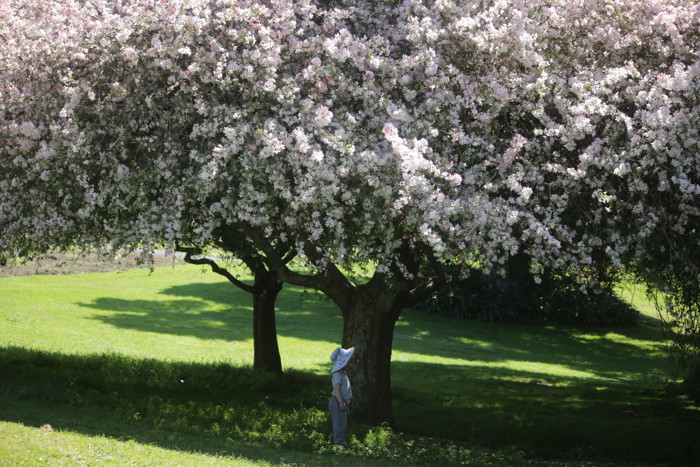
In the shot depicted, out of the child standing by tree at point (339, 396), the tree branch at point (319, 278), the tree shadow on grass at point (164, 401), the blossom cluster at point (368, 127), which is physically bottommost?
the tree shadow on grass at point (164, 401)

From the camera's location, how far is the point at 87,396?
634 inches

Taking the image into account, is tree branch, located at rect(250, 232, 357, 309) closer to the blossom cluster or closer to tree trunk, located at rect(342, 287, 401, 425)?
tree trunk, located at rect(342, 287, 401, 425)

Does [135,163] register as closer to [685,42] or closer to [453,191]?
[453,191]

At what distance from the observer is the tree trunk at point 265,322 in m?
21.0

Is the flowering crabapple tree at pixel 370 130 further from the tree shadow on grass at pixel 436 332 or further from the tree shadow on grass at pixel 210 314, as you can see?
the tree shadow on grass at pixel 210 314

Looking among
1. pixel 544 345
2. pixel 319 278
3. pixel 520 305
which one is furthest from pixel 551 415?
pixel 520 305

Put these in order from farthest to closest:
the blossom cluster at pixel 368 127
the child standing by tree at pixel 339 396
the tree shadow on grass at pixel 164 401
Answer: the child standing by tree at pixel 339 396, the tree shadow on grass at pixel 164 401, the blossom cluster at pixel 368 127

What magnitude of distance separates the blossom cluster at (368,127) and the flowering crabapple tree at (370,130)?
5 centimetres

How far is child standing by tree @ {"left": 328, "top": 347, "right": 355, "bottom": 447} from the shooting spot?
1270 cm

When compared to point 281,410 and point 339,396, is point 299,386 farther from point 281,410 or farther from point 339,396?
point 339,396

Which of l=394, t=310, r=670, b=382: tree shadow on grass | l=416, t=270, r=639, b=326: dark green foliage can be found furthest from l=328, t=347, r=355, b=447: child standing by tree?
l=416, t=270, r=639, b=326: dark green foliage

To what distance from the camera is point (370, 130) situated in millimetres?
12734

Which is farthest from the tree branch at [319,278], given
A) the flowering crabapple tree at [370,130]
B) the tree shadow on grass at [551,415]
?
the tree shadow on grass at [551,415]

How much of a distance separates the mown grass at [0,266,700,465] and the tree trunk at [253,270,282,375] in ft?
2.57
